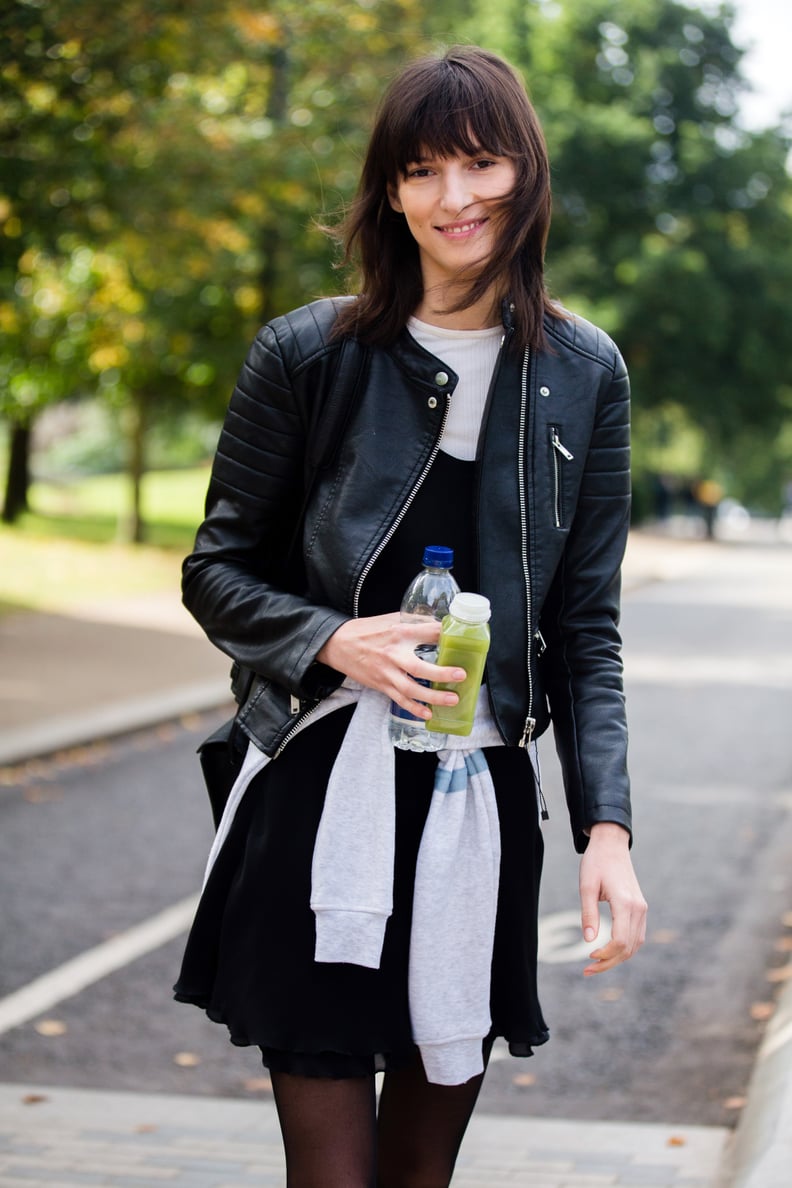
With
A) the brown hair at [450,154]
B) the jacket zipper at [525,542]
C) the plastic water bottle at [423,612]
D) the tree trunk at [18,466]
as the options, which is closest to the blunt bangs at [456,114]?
the brown hair at [450,154]

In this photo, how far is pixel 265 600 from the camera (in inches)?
88.3

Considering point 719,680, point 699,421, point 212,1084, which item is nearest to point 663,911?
point 212,1084

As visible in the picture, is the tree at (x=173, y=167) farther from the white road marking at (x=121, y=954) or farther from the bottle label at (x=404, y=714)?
the white road marking at (x=121, y=954)

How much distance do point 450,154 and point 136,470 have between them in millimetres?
22669

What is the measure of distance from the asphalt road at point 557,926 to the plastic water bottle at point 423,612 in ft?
9.20

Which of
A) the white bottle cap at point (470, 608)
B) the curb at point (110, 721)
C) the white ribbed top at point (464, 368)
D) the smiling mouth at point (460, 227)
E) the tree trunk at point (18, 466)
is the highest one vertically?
the smiling mouth at point (460, 227)

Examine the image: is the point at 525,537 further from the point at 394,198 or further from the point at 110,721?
the point at 110,721

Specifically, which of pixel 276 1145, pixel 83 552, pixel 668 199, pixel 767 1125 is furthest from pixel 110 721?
pixel 668 199

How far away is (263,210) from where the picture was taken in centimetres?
1692

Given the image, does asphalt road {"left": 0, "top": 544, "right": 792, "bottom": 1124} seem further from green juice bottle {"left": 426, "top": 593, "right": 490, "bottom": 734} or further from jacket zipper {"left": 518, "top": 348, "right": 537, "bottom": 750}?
green juice bottle {"left": 426, "top": 593, "right": 490, "bottom": 734}

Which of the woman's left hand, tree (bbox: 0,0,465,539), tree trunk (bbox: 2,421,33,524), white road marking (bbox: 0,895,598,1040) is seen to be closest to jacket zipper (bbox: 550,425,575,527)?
the woman's left hand

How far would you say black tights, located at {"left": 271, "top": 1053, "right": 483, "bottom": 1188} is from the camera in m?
2.18

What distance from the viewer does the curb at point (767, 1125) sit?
11.3 ft

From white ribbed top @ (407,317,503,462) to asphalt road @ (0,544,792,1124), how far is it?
2.96 m
